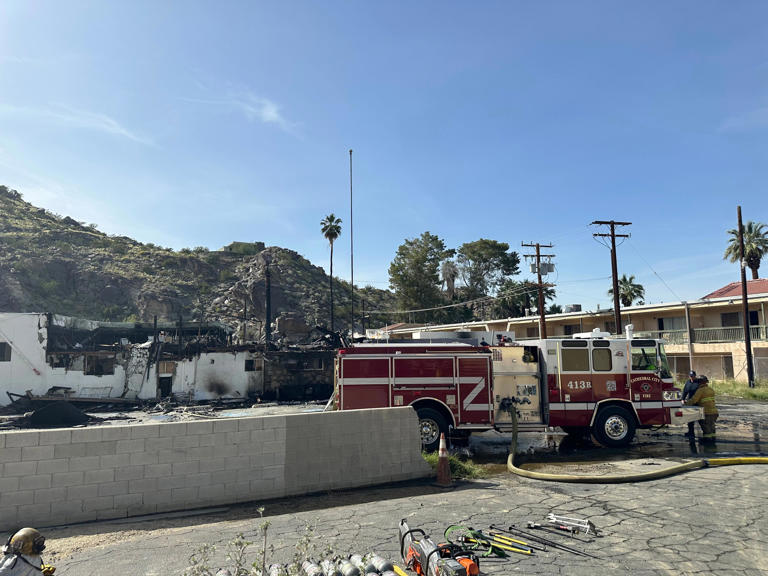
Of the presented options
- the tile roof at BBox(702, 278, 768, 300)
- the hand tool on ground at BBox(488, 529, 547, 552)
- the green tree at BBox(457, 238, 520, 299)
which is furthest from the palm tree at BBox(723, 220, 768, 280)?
the hand tool on ground at BBox(488, 529, 547, 552)

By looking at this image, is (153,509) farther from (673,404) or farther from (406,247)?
(406,247)

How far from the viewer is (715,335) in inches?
1171

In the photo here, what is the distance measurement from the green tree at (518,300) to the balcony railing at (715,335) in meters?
20.4

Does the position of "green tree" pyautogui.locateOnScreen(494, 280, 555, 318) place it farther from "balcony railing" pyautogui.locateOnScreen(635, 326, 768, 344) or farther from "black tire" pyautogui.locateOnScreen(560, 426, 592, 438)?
"black tire" pyautogui.locateOnScreen(560, 426, 592, 438)

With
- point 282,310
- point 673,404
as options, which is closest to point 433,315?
point 282,310

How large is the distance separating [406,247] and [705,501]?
66611 mm

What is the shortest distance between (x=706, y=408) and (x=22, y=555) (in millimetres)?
14380

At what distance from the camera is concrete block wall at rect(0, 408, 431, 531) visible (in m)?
6.38

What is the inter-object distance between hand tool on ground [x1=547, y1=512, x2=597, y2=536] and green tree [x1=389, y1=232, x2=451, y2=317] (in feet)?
210

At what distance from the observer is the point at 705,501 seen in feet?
23.3

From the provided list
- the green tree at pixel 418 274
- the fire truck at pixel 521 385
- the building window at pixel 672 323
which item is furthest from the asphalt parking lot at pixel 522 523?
the green tree at pixel 418 274

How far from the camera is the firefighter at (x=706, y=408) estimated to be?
487 inches

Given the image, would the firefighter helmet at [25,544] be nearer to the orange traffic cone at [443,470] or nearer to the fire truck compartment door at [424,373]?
the orange traffic cone at [443,470]

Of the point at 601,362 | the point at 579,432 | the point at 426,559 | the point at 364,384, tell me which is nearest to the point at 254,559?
the point at 426,559
